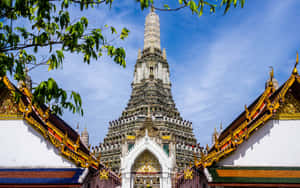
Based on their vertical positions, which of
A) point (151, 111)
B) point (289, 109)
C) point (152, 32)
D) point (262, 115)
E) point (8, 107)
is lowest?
point (262, 115)

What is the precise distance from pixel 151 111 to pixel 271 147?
35414 mm

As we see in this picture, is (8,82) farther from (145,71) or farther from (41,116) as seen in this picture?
(145,71)

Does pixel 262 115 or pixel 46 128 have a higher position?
pixel 262 115

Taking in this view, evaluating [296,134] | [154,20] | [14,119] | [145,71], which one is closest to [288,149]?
[296,134]

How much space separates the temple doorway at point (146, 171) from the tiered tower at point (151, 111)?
17.1m

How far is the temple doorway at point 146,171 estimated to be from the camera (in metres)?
17.9

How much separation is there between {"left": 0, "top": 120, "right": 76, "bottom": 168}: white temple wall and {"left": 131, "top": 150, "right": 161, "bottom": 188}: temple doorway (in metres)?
6.63

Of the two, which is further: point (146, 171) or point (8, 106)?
point (146, 171)

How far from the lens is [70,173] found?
11.9 m

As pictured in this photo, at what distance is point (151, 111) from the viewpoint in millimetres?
47062

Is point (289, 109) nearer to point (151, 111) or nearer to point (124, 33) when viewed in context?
point (124, 33)

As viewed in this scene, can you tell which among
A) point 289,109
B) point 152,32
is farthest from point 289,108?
point 152,32

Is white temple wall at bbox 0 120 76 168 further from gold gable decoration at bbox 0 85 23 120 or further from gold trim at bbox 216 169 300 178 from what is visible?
gold trim at bbox 216 169 300 178

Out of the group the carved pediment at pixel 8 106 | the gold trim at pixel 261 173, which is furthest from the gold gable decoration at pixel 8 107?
Result: the gold trim at pixel 261 173
